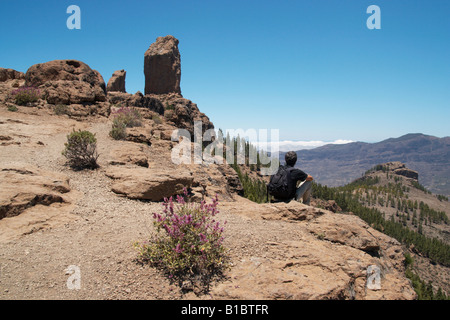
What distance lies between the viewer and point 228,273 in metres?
4.25

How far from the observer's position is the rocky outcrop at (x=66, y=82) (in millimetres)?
19078

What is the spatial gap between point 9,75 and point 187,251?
32.3 meters

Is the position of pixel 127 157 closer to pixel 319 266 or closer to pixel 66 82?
pixel 319 266

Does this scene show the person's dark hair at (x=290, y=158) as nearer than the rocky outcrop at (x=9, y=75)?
Yes

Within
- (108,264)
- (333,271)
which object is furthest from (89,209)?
(333,271)

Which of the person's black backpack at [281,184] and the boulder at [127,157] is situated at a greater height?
the boulder at [127,157]

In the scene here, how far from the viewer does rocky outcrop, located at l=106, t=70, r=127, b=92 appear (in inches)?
1608

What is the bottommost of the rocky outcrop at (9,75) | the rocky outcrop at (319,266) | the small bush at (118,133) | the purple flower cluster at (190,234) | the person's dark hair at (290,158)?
the rocky outcrop at (319,266)

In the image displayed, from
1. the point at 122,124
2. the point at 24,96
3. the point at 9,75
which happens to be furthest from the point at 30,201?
the point at 9,75

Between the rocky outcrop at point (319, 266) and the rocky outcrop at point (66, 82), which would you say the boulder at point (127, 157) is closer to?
the rocky outcrop at point (319, 266)

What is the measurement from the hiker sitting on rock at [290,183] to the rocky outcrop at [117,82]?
40.5 metres

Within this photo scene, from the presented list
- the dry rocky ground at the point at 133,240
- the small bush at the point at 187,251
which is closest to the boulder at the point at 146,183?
the dry rocky ground at the point at 133,240
